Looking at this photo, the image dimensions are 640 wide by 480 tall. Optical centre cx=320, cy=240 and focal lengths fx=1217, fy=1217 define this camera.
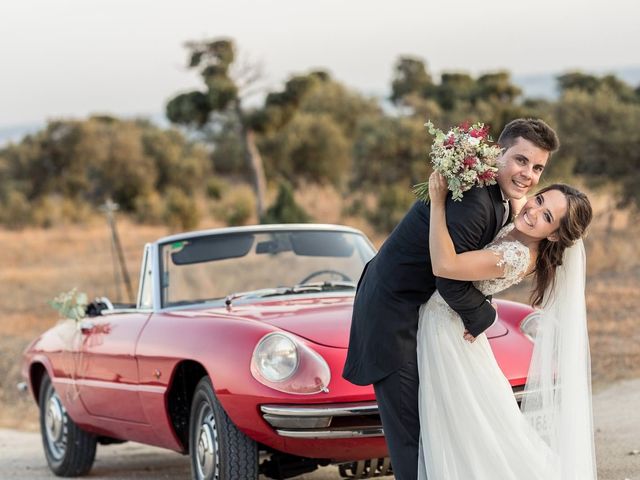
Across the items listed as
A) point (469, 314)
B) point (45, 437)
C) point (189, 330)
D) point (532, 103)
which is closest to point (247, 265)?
point (45, 437)

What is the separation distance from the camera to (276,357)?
19.4 ft

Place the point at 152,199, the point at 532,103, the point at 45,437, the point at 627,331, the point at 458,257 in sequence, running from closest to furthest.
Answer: the point at 458,257 < the point at 45,437 < the point at 627,331 < the point at 532,103 < the point at 152,199

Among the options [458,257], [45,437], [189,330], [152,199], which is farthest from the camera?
[152,199]

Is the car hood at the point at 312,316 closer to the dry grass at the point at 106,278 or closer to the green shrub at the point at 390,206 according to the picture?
the dry grass at the point at 106,278

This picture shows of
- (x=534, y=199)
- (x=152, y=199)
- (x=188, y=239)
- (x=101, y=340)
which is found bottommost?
(x=152, y=199)

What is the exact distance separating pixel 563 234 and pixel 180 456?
5.45m

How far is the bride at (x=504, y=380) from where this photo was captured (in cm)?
453

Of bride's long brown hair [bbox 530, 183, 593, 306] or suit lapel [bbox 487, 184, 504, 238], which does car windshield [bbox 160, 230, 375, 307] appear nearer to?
bride's long brown hair [bbox 530, 183, 593, 306]

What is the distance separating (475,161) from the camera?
436 cm

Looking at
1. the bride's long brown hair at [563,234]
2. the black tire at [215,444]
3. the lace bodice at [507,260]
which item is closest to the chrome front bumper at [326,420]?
the black tire at [215,444]

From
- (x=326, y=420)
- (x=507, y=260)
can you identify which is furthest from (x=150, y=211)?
(x=507, y=260)

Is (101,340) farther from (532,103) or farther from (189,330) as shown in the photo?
(532,103)

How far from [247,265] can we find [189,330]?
2.60 meters

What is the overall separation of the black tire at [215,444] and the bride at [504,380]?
1568mm
